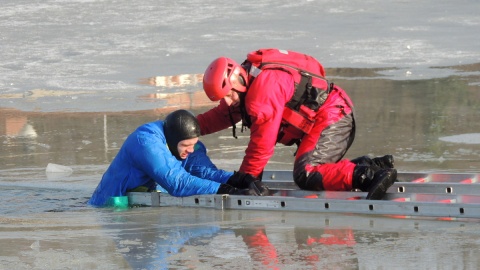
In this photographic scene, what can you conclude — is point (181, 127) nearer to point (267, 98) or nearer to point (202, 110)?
point (267, 98)

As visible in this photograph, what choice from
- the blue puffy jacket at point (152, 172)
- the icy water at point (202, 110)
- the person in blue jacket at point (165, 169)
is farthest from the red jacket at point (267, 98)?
the icy water at point (202, 110)

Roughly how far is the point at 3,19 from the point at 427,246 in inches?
587

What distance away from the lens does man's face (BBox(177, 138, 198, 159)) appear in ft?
24.0

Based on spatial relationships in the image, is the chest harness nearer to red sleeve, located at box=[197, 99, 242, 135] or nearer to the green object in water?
red sleeve, located at box=[197, 99, 242, 135]

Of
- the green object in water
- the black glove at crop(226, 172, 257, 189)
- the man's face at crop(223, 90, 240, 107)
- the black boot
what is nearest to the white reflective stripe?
the man's face at crop(223, 90, 240, 107)

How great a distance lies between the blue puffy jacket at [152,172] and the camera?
723cm

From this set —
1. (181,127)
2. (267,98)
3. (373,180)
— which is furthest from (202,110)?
(373,180)

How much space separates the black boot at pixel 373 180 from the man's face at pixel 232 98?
38.9 inches

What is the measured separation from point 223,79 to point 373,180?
1.27 meters

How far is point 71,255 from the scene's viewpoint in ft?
19.1

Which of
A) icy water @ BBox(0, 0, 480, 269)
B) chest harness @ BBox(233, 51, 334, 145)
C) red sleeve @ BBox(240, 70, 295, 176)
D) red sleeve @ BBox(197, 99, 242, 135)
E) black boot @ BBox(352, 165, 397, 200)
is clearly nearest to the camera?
icy water @ BBox(0, 0, 480, 269)

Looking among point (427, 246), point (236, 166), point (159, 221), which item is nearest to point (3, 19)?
point (236, 166)

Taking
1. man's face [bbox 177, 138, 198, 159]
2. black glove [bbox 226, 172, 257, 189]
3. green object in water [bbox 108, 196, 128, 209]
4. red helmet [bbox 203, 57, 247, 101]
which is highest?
red helmet [bbox 203, 57, 247, 101]

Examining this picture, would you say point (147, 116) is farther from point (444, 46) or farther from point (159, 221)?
point (444, 46)
